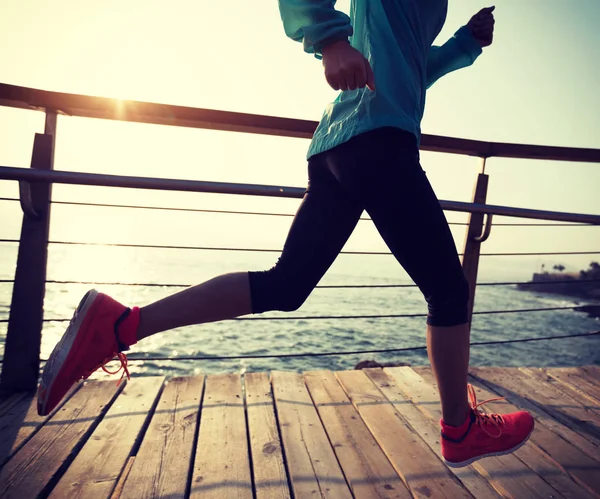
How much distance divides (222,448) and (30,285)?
97cm

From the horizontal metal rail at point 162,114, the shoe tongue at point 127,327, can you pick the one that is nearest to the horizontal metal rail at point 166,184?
the horizontal metal rail at point 162,114

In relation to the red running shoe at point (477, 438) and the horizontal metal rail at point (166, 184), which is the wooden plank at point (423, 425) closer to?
the red running shoe at point (477, 438)

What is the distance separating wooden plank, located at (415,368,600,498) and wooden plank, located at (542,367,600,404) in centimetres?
55

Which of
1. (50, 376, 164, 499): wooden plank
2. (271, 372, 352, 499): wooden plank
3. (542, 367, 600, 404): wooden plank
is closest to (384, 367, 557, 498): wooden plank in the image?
(271, 372, 352, 499): wooden plank

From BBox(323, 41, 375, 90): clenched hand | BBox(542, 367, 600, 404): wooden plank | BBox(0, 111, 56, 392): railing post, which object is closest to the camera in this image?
BBox(323, 41, 375, 90): clenched hand

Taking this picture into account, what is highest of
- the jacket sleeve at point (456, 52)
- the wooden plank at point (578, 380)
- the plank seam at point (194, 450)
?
the jacket sleeve at point (456, 52)

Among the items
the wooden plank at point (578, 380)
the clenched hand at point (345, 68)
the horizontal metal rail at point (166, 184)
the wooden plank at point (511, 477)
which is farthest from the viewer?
the wooden plank at point (578, 380)

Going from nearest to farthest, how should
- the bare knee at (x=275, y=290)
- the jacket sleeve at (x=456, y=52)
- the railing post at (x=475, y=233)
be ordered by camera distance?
1. the bare knee at (x=275, y=290)
2. the jacket sleeve at (x=456, y=52)
3. the railing post at (x=475, y=233)

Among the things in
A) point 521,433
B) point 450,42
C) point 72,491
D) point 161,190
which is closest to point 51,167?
point 161,190

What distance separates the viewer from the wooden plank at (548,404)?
58.1 inches

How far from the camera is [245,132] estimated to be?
1.71m

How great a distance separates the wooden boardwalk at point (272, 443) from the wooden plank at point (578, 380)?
5 centimetres

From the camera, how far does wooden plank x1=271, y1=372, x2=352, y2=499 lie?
109 cm

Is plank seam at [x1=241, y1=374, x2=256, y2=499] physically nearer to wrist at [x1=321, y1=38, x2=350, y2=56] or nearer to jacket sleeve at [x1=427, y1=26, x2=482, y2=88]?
wrist at [x1=321, y1=38, x2=350, y2=56]
